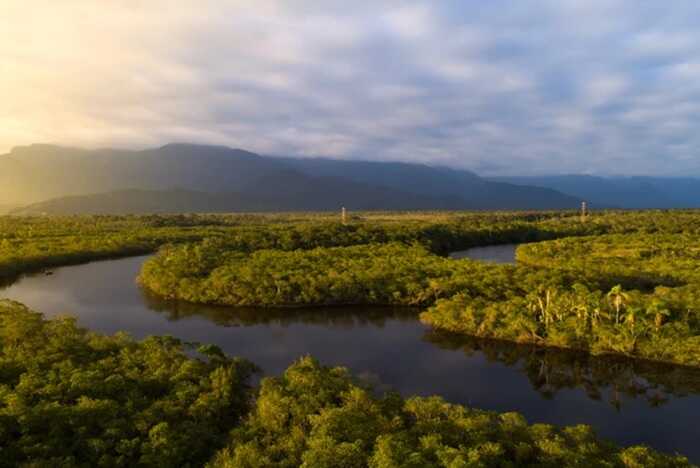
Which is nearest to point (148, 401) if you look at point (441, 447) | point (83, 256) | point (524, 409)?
point (441, 447)

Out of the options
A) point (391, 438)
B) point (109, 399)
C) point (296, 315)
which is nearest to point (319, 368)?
point (391, 438)

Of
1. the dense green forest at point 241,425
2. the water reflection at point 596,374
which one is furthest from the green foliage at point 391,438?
the water reflection at point 596,374

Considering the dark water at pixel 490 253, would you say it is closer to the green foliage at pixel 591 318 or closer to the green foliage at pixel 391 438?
the green foliage at pixel 591 318

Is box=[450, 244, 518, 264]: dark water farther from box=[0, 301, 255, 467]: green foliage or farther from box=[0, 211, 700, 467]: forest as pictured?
box=[0, 301, 255, 467]: green foliage

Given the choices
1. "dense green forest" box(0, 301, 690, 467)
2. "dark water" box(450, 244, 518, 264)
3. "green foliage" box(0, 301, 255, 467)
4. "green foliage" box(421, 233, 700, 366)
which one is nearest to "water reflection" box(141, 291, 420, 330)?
"green foliage" box(421, 233, 700, 366)

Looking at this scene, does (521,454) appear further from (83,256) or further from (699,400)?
(83,256)

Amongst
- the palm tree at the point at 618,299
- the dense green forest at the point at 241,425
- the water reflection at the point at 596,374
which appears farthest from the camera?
the palm tree at the point at 618,299

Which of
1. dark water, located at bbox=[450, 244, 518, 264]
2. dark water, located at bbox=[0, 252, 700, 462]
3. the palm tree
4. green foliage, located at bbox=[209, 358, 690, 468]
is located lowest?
dark water, located at bbox=[0, 252, 700, 462]

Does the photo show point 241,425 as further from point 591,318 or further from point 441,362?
point 591,318
